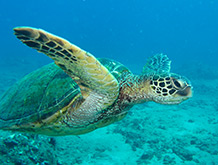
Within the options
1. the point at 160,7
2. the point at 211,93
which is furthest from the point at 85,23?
the point at 211,93

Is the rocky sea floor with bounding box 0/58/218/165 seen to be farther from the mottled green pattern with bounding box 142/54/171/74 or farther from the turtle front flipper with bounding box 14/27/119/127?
the mottled green pattern with bounding box 142/54/171/74

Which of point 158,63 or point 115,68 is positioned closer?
point 115,68

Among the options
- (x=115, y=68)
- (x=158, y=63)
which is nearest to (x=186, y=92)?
(x=115, y=68)

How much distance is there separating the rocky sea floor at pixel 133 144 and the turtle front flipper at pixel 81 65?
1497 mm

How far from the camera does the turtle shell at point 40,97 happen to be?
7.29ft

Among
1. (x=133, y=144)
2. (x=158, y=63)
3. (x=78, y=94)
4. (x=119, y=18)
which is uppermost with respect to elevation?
(x=119, y=18)

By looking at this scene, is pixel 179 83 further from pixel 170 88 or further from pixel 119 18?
pixel 119 18

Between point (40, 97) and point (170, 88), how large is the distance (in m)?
1.98

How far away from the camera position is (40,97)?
2365 millimetres

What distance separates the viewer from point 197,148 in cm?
425

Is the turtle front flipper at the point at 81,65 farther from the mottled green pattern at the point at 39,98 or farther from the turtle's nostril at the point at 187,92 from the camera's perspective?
the turtle's nostril at the point at 187,92

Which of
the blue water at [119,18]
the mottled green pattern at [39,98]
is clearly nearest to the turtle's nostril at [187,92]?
the mottled green pattern at [39,98]

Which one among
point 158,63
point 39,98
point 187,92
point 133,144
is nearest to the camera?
point 187,92

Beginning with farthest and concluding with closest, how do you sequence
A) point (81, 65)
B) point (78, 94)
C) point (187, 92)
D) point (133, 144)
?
point (133, 144) → point (78, 94) → point (187, 92) → point (81, 65)
